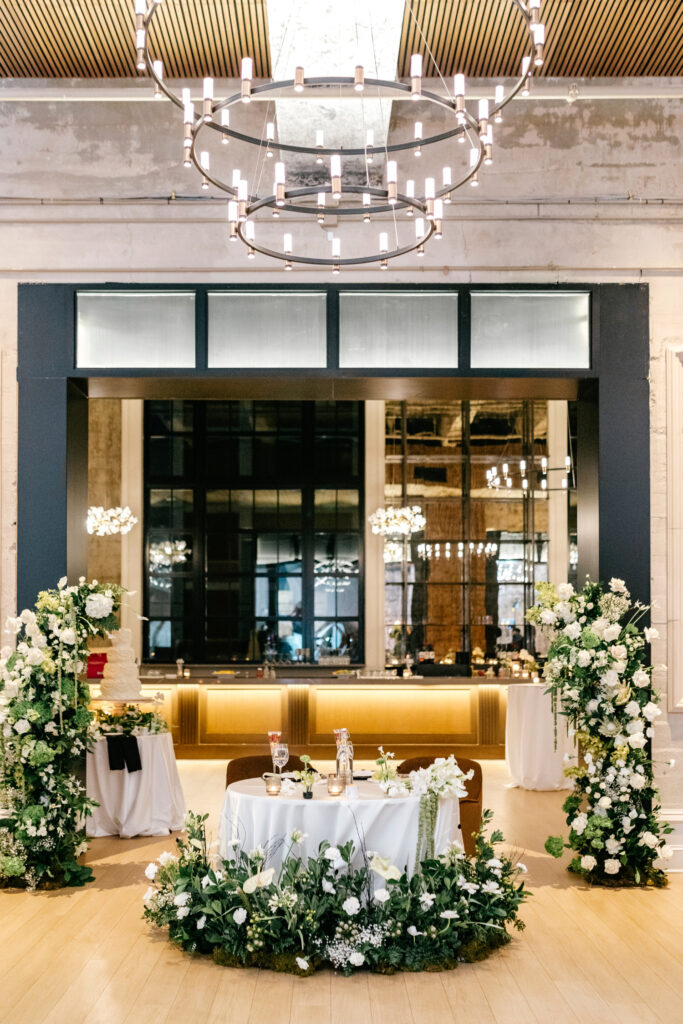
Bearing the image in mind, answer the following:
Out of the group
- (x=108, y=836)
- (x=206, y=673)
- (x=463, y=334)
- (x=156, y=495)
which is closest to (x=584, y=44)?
(x=463, y=334)

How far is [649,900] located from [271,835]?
266 centimetres

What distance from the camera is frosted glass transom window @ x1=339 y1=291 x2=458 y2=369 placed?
7.55 metres

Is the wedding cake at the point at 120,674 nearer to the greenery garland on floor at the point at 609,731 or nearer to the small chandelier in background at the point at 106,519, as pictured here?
the greenery garland on floor at the point at 609,731

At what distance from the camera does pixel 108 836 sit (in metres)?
8.62

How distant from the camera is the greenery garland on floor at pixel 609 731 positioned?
6.91m

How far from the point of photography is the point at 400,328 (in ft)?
24.8

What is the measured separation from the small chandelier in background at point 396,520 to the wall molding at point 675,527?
23.7 ft

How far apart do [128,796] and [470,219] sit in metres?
5.38

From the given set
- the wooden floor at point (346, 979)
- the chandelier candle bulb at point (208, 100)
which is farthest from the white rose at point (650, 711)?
the chandelier candle bulb at point (208, 100)

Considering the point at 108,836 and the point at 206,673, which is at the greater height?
the point at 206,673

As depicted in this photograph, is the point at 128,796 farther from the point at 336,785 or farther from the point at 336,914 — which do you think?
the point at 336,914

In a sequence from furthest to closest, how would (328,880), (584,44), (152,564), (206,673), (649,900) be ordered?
(152,564) → (206,673) → (584,44) → (649,900) → (328,880)

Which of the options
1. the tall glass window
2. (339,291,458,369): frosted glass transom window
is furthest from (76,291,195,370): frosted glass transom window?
the tall glass window

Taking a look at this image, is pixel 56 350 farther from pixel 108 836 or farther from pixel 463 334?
pixel 108 836
